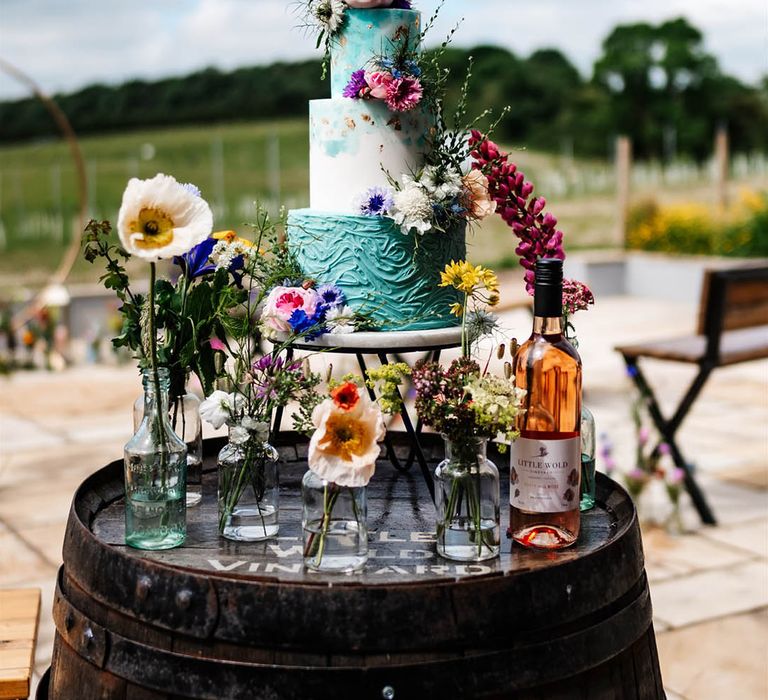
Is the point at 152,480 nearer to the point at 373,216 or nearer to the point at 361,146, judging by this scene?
the point at 373,216

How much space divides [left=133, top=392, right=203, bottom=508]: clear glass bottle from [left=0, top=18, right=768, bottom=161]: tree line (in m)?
23.3

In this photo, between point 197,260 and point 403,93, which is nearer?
point 197,260

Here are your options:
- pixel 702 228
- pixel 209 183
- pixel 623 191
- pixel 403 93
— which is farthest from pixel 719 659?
→ pixel 209 183

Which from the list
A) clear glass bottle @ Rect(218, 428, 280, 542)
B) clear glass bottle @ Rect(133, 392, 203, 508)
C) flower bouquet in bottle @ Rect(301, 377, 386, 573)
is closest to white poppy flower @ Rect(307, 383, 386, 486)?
flower bouquet in bottle @ Rect(301, 377, 386, 573)

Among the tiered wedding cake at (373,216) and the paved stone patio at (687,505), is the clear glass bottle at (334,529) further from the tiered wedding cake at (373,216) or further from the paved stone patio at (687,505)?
the paved stone patio at (687,505)

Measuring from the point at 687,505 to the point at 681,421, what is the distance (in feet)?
1.70

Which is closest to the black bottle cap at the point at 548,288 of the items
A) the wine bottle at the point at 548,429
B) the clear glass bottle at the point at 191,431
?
the wine bottle at the point at 548,429

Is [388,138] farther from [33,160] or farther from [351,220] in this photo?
[33,160]

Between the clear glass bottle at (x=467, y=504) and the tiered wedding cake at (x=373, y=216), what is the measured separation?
0.41 meters

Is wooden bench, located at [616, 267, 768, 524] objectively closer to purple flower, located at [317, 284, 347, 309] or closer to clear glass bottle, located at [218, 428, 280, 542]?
purple flower, located at [317, 284, 347, 309]

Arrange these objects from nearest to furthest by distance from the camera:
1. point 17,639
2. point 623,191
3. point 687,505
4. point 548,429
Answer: point 548,429 < point 17,639 < point 687,505 < point 623,191

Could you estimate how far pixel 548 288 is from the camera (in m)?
1.52

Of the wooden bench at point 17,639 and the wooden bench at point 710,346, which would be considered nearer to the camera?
the wooden bench at point 17,639

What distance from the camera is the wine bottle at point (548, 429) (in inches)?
60.0
